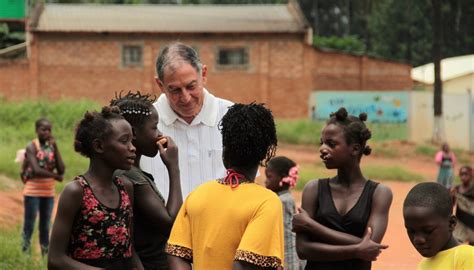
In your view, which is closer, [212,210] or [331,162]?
[212,210]

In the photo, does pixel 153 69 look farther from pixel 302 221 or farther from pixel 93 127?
pixel 93 127

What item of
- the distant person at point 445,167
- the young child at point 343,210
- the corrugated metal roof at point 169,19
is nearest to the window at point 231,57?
the corrugated metal roof at point 169,19

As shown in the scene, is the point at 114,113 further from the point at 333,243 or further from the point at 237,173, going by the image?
the point at 333,243

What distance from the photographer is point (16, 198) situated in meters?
16.8

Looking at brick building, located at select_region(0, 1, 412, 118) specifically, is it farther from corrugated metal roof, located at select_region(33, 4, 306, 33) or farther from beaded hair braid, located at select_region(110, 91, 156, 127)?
beaded hair braid, located at select_region(110, 91, 156, 127)

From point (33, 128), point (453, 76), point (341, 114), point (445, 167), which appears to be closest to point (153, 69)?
point (33, 128)

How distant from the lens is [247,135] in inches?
147

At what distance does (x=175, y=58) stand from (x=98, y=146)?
84 centimetres

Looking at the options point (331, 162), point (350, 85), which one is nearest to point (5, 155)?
point (331, 162)

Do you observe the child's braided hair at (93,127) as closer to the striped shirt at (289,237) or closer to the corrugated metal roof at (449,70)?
the striped shirt at (289,237)

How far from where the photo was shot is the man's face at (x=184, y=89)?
15.4 feet

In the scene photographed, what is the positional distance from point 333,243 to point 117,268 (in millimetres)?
1053

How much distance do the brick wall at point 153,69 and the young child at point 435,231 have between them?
31.2 metres

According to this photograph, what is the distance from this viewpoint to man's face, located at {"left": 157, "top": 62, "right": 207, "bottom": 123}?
15.4 ft
